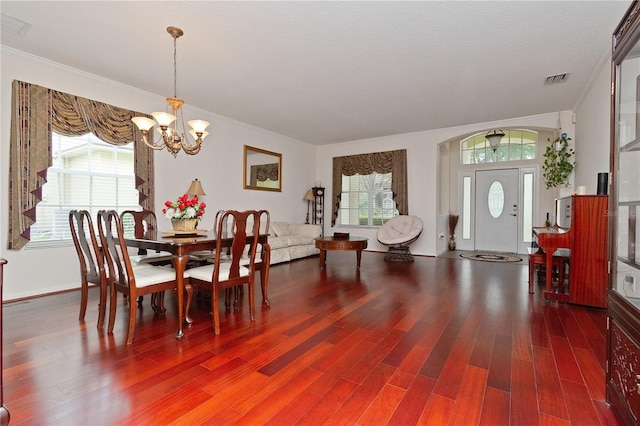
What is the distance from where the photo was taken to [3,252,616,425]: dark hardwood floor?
1464mm

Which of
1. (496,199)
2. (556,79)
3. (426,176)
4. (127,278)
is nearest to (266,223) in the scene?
(127,278)

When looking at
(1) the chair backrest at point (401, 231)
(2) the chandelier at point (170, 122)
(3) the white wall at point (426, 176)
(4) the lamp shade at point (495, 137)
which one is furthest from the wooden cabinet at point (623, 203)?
(4) the lamp shade at point (495, 137)

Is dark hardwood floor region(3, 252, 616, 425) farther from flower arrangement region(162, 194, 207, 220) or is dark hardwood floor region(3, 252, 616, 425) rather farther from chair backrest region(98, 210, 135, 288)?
flower arrangement region(162, 194, 207, 220)

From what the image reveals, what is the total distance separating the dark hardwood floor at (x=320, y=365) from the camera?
1.46 metres

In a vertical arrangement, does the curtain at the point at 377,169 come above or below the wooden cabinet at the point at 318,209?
above

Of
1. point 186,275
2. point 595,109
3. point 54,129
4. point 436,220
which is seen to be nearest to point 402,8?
point 186,275

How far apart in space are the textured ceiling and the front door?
92.5 inches

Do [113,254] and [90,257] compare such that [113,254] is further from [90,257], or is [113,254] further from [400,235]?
[400,235]

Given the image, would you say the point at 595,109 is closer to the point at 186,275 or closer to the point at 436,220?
the point at 436,220

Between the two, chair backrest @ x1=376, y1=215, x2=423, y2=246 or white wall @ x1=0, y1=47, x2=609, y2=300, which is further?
chair backrest @ x1=376, y1=215, x2=423, y2=246

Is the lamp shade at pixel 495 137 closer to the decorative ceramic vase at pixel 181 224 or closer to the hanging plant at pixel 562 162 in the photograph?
the hanging plant at pixel 562 162

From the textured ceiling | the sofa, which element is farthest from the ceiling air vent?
the sofa

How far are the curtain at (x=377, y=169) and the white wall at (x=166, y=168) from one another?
0.73 meters

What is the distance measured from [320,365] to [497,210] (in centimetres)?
659
